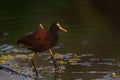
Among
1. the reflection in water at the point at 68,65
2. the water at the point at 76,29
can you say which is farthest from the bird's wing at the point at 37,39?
the water at the point at 76,29

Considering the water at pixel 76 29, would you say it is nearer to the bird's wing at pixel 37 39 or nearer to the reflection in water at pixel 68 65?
the reflection in water at pixel 68 65

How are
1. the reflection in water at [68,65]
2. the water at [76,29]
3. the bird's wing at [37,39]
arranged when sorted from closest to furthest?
the reflection in water at [68,65]
the bird's wing at [37,39]
the water at [76,29]

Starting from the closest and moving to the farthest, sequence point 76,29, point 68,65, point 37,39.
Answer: point 37,39
point 68,65
point 76,29

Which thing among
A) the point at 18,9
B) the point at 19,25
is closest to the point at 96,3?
the point at 18,9

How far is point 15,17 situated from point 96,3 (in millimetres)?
5825

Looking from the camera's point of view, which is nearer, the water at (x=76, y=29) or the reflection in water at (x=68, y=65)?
the reflection in water at (x=68, y=65)

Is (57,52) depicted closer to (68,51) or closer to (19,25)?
(68,51)

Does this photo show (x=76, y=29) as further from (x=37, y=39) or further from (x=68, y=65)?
(x=37, y=39)

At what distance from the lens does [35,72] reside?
1327 centimetres

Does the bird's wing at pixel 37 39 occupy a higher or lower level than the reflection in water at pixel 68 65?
higher

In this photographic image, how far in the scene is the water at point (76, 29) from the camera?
13.9 m

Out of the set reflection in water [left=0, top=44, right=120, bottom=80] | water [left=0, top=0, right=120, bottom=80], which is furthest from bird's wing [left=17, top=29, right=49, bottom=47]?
water [left=0, top=0, right=120, bottom=80]

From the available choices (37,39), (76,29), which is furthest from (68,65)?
(76,29)

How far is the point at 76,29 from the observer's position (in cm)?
2028
